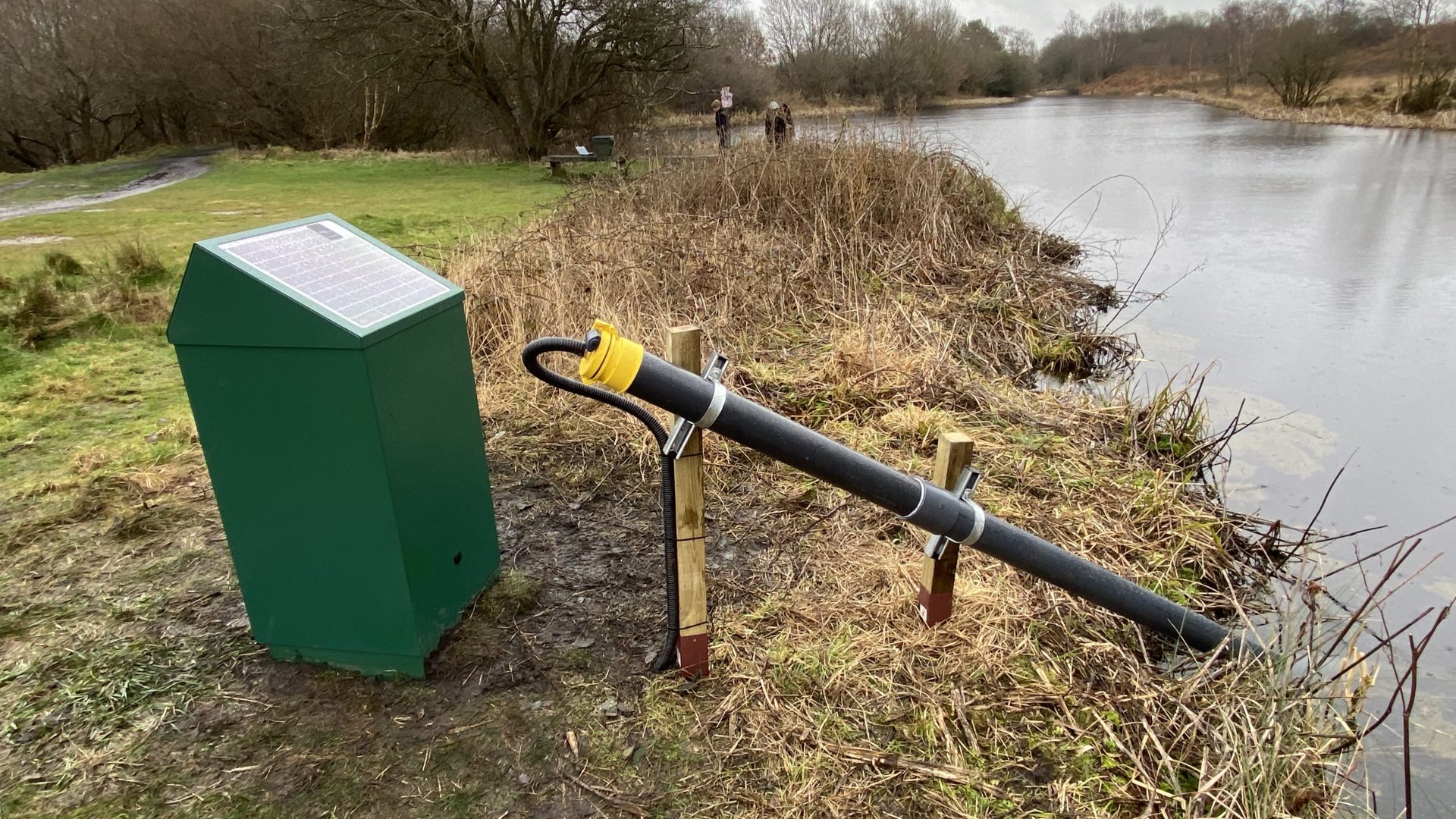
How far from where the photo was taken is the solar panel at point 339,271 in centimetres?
192

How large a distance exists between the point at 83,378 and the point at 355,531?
12.7 ft

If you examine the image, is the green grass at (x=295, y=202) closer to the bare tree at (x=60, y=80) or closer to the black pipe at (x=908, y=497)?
the bare tree at (x=60, y=80)

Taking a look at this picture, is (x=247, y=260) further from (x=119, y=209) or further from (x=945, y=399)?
(x=119, y=209)

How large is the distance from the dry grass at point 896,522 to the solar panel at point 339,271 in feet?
4.39

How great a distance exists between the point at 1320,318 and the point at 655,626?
645cm

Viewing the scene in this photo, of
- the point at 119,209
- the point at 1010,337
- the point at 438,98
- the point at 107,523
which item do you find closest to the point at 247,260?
the point at 107,523

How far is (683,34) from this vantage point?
715 inches

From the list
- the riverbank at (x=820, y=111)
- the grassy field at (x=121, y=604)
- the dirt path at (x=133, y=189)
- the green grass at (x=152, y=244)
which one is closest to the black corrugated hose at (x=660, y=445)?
the grassy field at (x=121, y=604)

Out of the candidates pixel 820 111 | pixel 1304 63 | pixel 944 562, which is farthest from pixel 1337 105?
pixel 944 562

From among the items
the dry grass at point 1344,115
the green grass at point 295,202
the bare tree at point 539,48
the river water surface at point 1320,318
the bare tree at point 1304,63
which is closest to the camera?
the river water surface at point 1320,318

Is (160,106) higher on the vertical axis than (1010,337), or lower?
higher

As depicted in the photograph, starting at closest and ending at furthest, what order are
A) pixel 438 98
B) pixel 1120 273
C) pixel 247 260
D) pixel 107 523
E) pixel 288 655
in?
pixel 247 260
pixel 288 655
pixel 107 523
pixel 1120 273
pixel 438 98

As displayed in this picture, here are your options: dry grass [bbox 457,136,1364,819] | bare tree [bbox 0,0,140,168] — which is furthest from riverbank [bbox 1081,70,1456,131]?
bare tree [bbox 0,0,140,168]

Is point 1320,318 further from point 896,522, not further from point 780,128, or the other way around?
point 780,128
